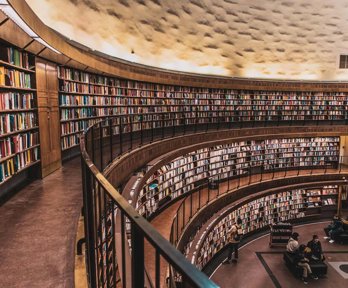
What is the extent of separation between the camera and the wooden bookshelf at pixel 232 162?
23.0 ft

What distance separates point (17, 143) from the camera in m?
3.56

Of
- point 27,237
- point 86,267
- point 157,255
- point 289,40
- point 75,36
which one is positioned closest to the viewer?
point 157,255

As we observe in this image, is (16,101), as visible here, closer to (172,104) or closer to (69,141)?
(69,141)

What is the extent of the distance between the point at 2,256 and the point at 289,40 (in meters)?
12.6

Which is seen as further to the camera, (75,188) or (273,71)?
(273,71)

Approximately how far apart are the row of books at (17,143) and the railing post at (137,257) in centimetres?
298

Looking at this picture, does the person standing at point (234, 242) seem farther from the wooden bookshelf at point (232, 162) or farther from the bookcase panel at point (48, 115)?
the bookcase panel at point (48, 115)

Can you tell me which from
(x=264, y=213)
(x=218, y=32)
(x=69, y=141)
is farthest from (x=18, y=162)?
(x=218, y=32)

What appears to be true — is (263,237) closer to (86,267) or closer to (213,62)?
(213,62)

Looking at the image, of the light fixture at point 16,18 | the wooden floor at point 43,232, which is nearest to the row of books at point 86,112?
the wooden floor at point 43,232

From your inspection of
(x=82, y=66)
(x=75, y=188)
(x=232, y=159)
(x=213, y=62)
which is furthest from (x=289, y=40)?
(x=75, y=188)

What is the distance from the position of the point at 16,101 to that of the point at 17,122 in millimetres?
251

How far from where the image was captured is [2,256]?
2125 millimetres

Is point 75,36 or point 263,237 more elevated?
point 75,36
